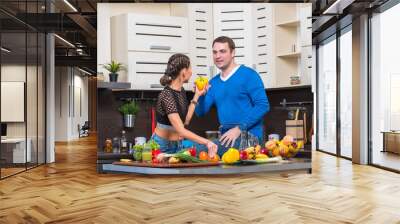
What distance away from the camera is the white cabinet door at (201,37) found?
6.25 meters

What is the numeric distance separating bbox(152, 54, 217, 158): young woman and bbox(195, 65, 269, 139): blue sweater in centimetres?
19

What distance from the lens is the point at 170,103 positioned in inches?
241

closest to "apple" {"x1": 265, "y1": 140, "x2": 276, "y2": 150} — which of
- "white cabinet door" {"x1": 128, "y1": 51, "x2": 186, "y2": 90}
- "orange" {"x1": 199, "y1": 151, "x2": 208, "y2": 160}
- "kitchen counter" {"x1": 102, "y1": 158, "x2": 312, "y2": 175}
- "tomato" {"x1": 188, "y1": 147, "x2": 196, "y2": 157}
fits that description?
"kitchen counter" {"x1": 102, "y1": 158, "x2": 312, "y2": 175}

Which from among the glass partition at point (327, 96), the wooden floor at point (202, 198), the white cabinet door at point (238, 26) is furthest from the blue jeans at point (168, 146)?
the glass partition at point (327, 96)

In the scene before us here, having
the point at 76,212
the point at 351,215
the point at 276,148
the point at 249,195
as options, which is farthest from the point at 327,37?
the point at 76,212

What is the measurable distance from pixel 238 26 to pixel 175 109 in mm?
1541

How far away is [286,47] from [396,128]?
220 centimetres

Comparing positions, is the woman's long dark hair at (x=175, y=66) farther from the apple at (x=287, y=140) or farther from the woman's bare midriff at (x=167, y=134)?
the apple at (x=287, y=140)

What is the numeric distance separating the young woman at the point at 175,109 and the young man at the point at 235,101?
0.17m

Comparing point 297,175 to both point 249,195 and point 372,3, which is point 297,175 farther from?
point 372,3

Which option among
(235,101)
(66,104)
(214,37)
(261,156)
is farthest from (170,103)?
(66,104)

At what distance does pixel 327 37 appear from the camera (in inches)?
384

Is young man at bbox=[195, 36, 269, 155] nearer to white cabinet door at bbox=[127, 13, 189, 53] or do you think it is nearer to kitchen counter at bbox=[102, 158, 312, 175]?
kitchen counter at bbox=[102, 158, 312, 175]

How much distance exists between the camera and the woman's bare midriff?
6.12 m
